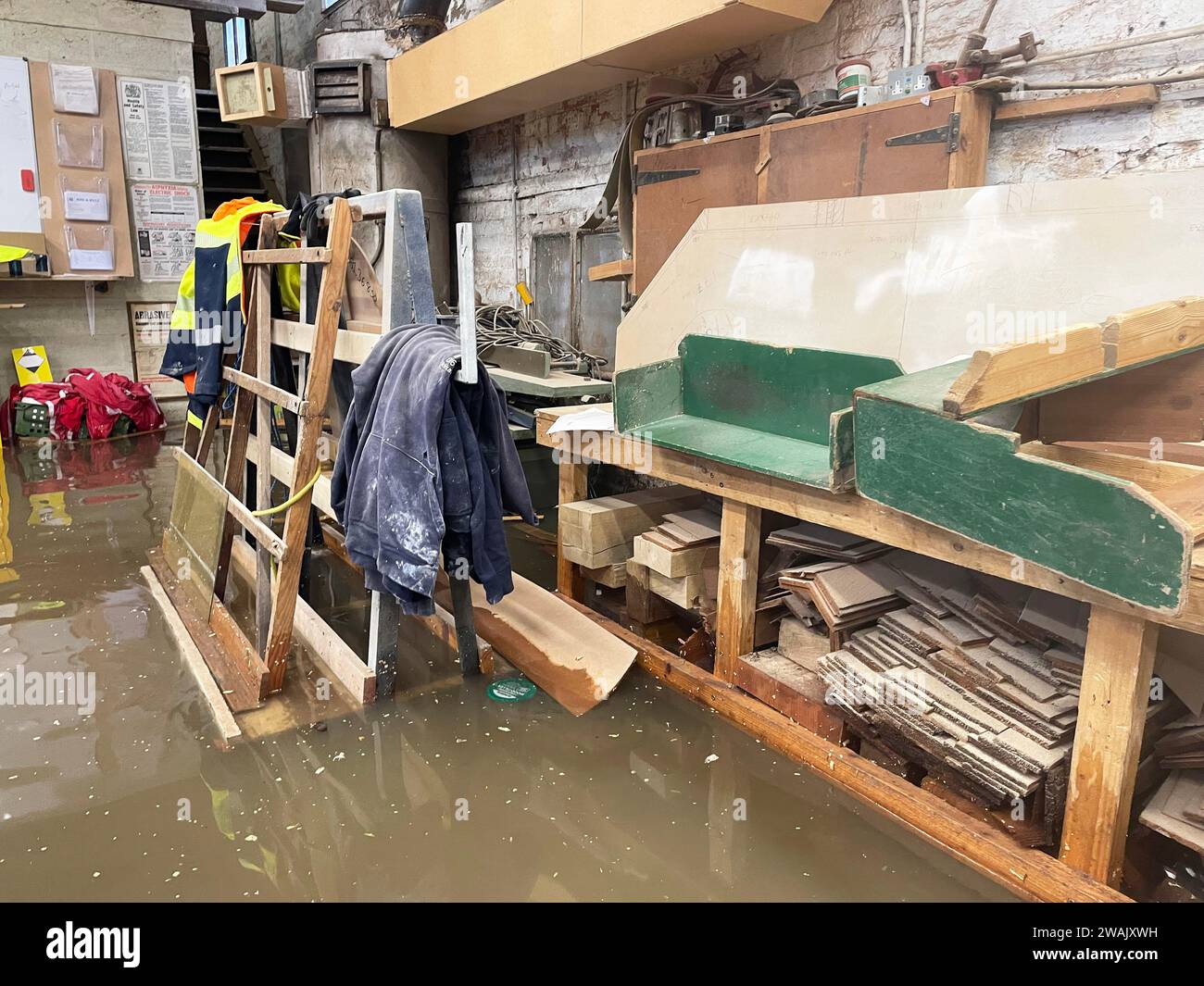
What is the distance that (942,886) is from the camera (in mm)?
1871

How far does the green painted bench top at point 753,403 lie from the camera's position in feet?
7.57

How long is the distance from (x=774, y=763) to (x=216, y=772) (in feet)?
5.17

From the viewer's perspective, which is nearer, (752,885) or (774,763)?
(752,885)

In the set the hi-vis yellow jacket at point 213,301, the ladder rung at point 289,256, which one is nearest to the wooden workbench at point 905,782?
the ladder rung at point 289,256

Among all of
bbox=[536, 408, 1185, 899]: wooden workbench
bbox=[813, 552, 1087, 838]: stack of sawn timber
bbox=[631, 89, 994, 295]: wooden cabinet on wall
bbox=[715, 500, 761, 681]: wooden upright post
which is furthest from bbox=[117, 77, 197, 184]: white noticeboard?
bbox=[813, 552, 1087, 838]: stack of sawn timber

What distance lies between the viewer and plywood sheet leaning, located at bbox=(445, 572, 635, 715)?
2.71 m

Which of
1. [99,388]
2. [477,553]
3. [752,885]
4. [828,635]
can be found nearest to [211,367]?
[477,553]

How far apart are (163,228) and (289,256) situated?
222 inches

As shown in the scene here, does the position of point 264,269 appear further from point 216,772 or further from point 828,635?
point 828,635

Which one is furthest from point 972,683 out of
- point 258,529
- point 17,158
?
point 17,158

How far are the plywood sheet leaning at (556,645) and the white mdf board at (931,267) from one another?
102 cm

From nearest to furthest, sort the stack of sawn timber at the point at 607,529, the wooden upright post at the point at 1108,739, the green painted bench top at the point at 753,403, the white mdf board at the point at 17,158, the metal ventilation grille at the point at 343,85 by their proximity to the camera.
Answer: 1. the wooden upright post at the point at 1108,739
2. the green painted bench top at the point at 753,403
3. the stack of sawn timber at the point at 607,529
4. the metal ventilation grille at the point at 343,85
5. the white mdf board at the point at 17,158

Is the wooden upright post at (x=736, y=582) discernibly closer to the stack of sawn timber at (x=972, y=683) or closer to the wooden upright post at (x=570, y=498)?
the stack of sawn timber at (x=972, y=683)

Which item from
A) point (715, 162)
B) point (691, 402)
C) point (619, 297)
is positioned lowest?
point (691, 402)
